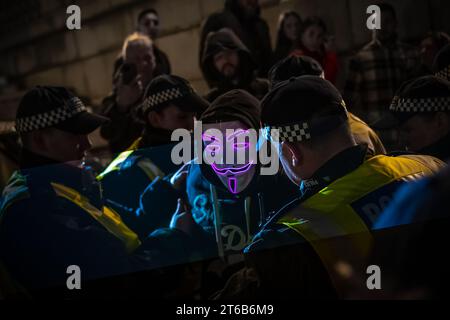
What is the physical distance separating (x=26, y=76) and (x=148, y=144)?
7.52 meters

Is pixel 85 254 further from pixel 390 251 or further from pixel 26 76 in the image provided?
pixel 26 76

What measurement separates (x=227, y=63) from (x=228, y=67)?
33mm

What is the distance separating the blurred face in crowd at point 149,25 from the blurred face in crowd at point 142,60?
5.18 ft

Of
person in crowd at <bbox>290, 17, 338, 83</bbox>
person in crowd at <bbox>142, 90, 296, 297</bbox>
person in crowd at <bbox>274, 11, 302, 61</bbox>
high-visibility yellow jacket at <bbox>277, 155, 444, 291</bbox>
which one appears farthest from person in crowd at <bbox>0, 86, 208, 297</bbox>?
person in crowd at <bbox>274, 11, 302, 61</bbox>

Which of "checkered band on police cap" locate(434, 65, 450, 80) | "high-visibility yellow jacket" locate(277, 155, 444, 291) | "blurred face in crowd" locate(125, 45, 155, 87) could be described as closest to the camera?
"high-visibility yellow jacket" locate(277, 155, 444, 291)

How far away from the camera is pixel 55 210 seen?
2.46 metres

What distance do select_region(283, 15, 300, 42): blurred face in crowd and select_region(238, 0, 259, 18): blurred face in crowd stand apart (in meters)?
0.42

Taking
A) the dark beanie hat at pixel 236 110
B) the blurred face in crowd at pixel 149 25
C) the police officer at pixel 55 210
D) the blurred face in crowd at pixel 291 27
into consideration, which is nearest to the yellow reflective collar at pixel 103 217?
the police officer at pixel 55 210

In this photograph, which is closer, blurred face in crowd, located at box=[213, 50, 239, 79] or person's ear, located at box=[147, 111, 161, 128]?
person's ear, located at box=[147, 111, 161, 128]

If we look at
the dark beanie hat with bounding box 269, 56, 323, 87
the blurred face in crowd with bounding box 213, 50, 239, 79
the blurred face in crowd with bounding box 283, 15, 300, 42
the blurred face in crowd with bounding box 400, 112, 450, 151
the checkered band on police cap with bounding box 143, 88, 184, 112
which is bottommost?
the blurred face in crowd with bounding box 400, 112, 450, 151

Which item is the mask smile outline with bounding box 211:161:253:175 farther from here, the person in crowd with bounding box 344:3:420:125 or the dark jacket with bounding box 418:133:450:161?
the person in crowd with bounding box 344:3:420:125

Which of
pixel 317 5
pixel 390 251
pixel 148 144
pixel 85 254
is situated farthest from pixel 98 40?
pixel 390 251

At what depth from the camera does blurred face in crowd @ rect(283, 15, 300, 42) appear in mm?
5613

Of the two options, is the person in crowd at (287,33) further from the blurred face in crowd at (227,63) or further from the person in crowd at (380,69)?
the blurred face in crowd at (227,63)
